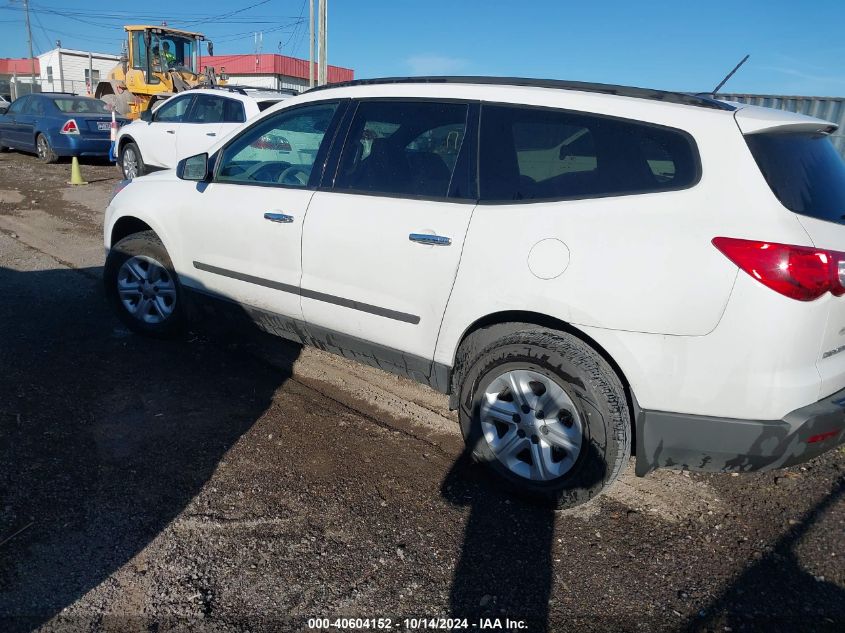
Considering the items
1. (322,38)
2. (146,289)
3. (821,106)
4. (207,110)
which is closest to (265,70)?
(322,38)

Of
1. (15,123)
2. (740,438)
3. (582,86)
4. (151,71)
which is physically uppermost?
(151,71)

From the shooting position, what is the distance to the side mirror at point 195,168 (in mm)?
4504

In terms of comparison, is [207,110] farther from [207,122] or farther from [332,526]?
[332,526]

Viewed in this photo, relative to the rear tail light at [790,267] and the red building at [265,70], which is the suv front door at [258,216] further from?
the red building at [265,70]

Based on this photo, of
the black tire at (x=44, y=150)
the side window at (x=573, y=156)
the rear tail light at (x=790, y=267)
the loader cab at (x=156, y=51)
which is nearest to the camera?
the rear tail light at (x=790, y=267)

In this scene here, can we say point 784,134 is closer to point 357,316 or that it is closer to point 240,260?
point 357,316

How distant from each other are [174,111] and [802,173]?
10280 millimetres

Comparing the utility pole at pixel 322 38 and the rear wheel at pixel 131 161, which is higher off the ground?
the utility pole at pixel 322 38

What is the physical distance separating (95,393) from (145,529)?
1.56m

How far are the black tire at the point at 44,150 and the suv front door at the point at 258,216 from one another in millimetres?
12617

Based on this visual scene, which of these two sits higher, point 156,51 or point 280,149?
point 156,51

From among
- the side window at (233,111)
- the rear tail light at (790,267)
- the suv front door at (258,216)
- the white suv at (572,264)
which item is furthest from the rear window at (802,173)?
the side window at (233,111)

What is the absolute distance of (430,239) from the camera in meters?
3.31

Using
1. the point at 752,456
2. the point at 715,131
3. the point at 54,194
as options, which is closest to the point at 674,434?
the point at 752,456
